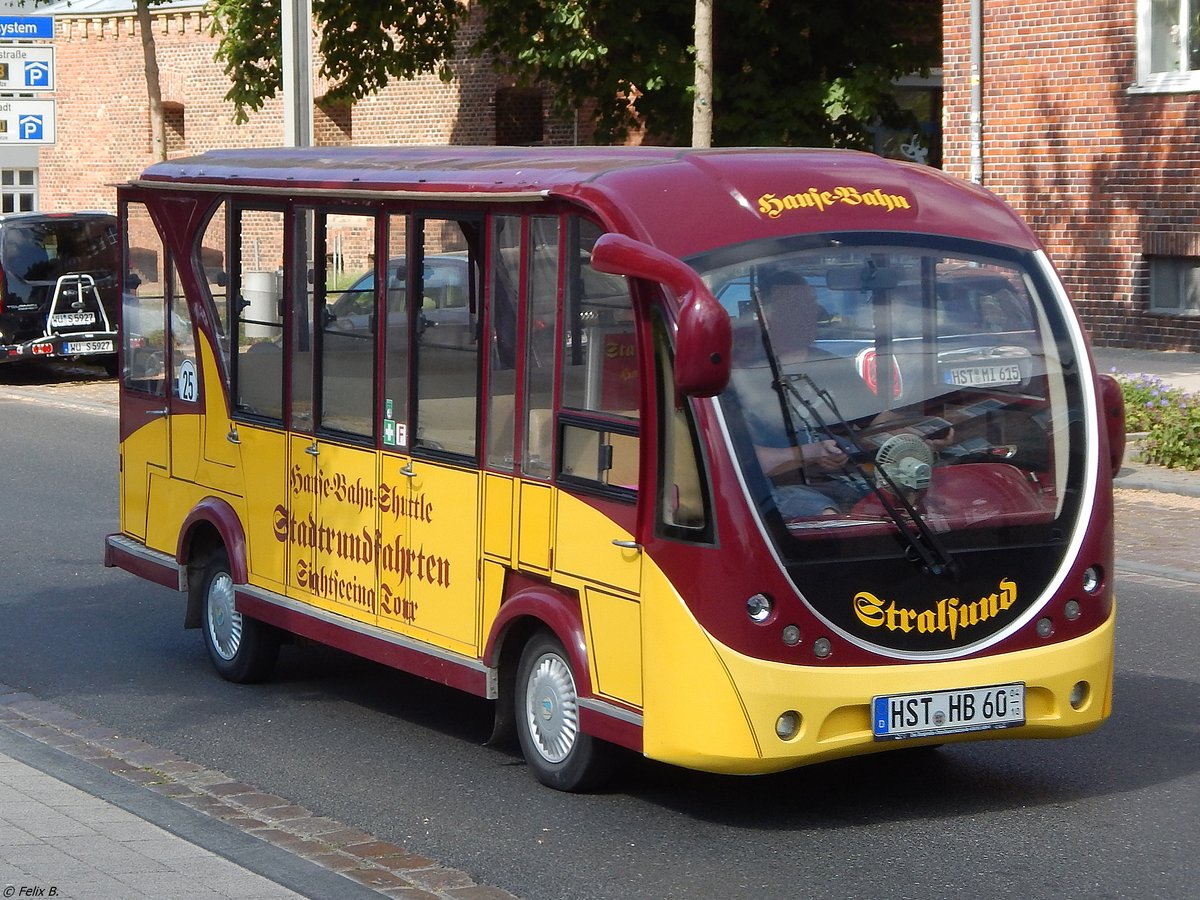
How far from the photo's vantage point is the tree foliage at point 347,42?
30.0m

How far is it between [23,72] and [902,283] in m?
19.9

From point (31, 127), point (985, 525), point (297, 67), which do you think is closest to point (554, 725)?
point (985, 525)

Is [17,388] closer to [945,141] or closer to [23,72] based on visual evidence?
[23,72]

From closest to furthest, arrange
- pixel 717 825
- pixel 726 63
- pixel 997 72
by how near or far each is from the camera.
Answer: pixel 717 825 < pixel 997 72 < pixel 726 63

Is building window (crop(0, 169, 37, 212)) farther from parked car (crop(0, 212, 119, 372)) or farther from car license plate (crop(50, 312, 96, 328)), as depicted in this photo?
car license plate (crop(50, 312, 96, 328))

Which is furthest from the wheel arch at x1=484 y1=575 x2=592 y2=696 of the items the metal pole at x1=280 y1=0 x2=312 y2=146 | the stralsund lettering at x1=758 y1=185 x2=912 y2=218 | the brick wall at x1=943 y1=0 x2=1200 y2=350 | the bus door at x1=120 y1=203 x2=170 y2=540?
the brick wall at x1=943 y1=0 x2=1200 y2=350

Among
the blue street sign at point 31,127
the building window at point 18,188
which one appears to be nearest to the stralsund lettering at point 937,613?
the blue street sign at point 31,127

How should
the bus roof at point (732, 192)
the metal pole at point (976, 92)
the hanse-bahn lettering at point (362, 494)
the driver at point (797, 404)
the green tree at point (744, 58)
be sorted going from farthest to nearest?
the green tree at point (744, 58), the metal pole at point (976, 92), the hanse-bahn lettering at point (362, 494), the bus roof at point (732, 192), the driver at point (797, 404)

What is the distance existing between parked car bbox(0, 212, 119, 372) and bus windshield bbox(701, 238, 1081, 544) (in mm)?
19308

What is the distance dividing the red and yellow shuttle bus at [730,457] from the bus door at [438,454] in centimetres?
1

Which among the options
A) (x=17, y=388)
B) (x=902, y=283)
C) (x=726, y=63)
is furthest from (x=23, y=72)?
(x=902, y=283)

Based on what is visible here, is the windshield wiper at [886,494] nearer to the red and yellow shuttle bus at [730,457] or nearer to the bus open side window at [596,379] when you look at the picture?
the red and yellow shuttle bus at [730,457]

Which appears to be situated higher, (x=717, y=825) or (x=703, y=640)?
(x=703, y=640)

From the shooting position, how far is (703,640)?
6.40 m
